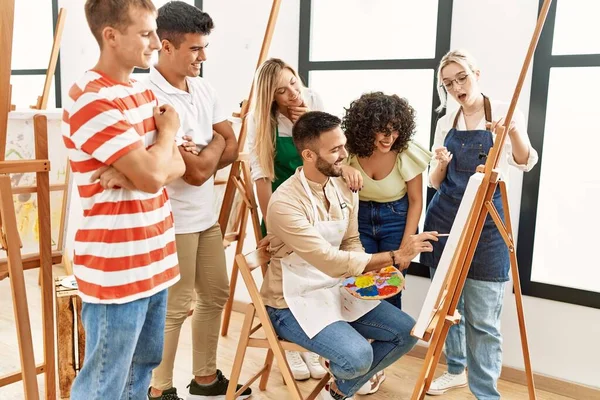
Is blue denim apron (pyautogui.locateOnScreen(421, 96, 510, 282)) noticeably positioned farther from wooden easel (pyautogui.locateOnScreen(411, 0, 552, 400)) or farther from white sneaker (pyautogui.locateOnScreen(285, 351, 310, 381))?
white sneaker (pyautogui.locateOnScreen(285, 351, 310, 381))

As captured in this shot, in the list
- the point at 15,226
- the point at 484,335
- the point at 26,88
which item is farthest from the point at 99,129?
the point at 26,88

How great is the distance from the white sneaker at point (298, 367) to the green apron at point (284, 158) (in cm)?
82

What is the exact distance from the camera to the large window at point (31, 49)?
15.3 ft

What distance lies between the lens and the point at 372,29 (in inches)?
114

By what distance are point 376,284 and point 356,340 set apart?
21 centimetres

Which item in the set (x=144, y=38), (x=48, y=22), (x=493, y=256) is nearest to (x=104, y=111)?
(x=144, y=38)

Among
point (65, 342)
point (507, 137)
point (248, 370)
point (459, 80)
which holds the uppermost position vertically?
point (459, 80)

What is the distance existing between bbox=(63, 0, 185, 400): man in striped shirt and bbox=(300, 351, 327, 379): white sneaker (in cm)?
128

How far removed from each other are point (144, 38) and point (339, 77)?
1766 millimetres

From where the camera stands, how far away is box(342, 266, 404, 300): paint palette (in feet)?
6.33

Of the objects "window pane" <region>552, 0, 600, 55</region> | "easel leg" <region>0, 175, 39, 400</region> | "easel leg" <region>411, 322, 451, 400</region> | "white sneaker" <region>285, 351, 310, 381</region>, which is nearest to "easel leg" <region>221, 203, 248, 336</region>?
"white sneaker" <region>285, 351, 310, 381</region>

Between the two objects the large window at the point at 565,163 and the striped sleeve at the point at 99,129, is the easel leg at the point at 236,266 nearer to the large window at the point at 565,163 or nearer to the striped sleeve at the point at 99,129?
the large window at the point at 565,163

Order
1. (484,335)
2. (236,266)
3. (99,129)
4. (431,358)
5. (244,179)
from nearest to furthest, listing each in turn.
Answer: (99,129)
(431,358)
(484,335)
(244,179)
(236,266)

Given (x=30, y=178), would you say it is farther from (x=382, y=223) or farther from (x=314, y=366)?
(x=314, y=366)
